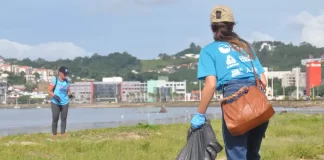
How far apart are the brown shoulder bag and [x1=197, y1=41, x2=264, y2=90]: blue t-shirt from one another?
14 cm

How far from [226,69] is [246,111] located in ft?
1.14

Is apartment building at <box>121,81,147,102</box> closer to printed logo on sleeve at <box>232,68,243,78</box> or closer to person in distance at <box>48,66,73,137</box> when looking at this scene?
person in distance at <box>48,66,73,137</box>

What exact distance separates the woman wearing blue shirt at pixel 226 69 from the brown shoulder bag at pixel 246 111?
0.28 feet

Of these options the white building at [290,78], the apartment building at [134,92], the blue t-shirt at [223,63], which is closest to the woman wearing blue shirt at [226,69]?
the blue t-shirt at [223,63]

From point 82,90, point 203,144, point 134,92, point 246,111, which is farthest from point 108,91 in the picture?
point 246,111

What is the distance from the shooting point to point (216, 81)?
14.1 ft

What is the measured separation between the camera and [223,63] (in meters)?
4.27

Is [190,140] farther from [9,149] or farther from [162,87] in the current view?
[162,87]

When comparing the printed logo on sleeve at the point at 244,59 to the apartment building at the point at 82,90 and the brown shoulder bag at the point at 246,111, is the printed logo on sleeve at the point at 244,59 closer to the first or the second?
the brown shoulder bag at the point at 246,111

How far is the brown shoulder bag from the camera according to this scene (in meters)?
4.12

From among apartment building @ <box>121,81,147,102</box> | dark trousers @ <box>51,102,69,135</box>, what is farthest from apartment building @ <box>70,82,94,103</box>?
dark trousers @ <box>51,102,69,135</box>

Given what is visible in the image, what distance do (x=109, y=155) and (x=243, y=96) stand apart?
10.6 ft

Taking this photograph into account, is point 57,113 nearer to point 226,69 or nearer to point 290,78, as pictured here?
point 226,69

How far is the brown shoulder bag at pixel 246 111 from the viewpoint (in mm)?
4117
